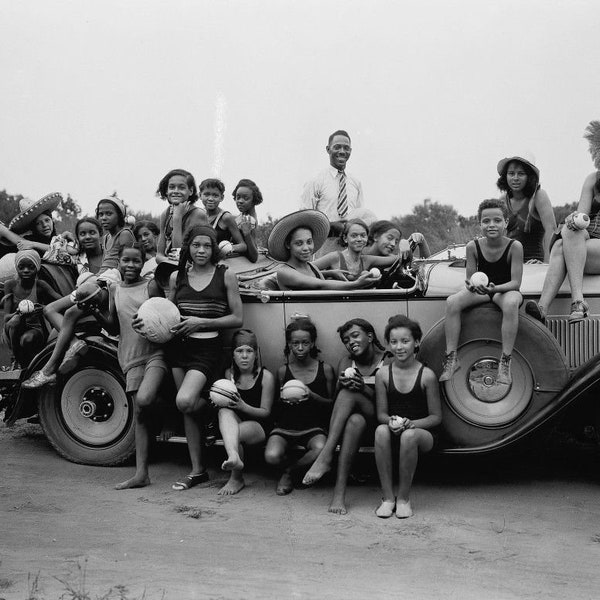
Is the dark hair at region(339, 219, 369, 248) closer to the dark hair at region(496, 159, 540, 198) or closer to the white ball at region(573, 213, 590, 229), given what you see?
the dark hair at region(496, 159, 540, 198)

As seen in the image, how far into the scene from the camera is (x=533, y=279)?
576cm

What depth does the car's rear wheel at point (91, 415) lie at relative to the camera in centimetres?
626

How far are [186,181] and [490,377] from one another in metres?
2.92

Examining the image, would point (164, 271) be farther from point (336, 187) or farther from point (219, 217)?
point (336, 187)

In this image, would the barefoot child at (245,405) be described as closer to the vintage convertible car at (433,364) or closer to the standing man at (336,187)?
the vintage convertible car at (433,364)

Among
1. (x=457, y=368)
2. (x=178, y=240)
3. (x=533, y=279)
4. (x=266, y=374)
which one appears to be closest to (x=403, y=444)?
(x=457, y=368)

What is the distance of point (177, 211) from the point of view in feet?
21.9

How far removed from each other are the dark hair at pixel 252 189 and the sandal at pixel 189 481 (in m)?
2.62

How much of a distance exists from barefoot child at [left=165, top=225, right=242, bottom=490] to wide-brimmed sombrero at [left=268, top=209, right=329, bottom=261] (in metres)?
0.51

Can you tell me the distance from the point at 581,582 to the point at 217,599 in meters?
1.71

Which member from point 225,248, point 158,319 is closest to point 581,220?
point 225,248

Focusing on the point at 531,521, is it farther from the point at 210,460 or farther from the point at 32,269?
the point at 32,269

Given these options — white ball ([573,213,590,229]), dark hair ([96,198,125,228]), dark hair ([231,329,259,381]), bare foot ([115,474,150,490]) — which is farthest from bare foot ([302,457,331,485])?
dark hair ([96,198,125,228])

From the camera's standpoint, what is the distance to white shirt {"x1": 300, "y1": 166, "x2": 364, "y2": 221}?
7836mm
